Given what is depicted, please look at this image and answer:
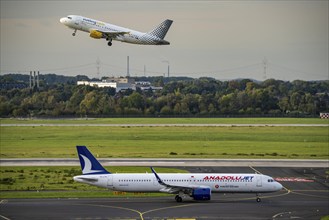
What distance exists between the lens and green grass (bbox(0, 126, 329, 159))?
481ft

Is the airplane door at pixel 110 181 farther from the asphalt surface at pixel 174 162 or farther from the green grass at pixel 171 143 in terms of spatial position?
the green grass at pixel 171 143

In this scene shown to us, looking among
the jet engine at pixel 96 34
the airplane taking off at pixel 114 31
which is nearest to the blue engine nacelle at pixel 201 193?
the airplane taking off at pixel 114 31

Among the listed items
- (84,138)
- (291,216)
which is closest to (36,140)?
(84,138)

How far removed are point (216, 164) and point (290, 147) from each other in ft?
120

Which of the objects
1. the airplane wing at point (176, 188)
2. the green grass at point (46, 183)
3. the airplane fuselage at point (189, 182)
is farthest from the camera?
the green grass at point (46, 183)

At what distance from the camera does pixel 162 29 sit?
289 feet

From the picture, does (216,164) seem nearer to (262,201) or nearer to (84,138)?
(262,201)

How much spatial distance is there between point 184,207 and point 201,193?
175 inches

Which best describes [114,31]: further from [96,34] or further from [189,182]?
[189,182]

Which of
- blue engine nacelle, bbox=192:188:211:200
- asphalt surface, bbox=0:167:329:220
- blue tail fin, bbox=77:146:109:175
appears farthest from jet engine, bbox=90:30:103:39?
blue engine nacelle, bbox=192:188:211:200

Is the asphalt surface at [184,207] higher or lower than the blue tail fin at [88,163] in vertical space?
lower

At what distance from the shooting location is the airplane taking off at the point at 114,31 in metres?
83.9

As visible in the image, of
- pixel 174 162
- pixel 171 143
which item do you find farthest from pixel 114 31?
pixel 171 143

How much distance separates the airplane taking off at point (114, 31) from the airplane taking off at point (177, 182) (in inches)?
655
